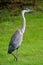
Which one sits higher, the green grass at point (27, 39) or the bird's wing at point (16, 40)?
the bird's wing at point (16, 40)

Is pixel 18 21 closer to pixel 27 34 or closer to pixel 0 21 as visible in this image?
pixel 0 21

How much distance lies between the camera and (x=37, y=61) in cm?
908

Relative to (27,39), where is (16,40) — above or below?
above

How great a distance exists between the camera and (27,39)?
12273 mm

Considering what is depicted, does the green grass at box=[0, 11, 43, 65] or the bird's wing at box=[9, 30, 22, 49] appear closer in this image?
the bird's wing at box=[9, 30, 22, 49]

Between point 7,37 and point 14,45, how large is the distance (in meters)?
3.73

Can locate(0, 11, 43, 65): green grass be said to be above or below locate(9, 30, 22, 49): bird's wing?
below

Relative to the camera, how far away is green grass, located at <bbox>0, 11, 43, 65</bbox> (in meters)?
9.24

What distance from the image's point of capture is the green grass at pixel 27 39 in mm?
9243

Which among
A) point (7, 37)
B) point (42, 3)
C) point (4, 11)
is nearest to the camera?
point (7, 37)

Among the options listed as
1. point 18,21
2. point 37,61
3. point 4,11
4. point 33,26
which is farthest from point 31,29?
point 37,61

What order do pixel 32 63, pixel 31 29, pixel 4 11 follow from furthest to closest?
1. pixel 4 11
2. pixel 31 29
3. pixel 32 63

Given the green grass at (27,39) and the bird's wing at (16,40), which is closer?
the bird's wing at (16,40)

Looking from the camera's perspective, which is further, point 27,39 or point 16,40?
point 27,39
